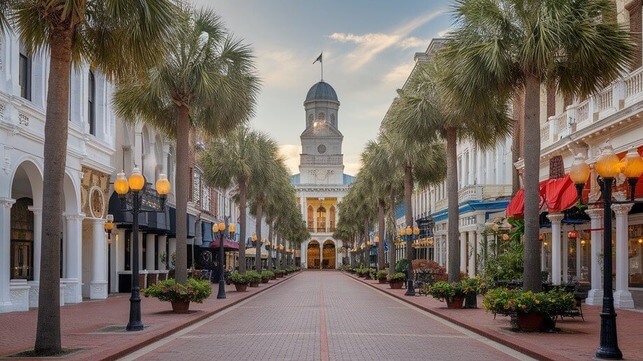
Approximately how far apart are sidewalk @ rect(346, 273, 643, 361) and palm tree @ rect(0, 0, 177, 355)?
27.6 feet

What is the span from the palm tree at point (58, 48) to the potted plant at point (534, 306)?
899 centimetres

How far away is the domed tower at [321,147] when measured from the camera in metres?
144

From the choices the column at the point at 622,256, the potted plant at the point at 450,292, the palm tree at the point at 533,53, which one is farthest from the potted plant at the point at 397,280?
the palm tree at the point at 533,53

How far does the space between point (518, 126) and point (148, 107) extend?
57.3 feet

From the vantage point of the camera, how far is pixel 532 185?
58.5 feet

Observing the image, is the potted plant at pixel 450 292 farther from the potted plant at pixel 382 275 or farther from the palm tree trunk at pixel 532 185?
the potted plant at pixel 382 275

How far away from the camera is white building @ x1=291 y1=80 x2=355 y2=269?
5620 inches

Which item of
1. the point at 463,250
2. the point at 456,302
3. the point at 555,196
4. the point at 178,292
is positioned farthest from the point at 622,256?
the point at 463,250

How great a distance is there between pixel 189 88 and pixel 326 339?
10.2 meters

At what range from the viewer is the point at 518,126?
113 feet

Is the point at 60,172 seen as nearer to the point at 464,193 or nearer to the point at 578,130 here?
the point at 578,130

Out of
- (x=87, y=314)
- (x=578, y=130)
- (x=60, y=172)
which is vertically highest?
(x=578, y=130)

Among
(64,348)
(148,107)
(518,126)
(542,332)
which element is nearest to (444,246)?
(518,126)

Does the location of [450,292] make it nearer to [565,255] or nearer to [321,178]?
[565,255]
